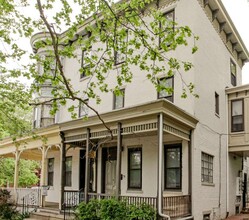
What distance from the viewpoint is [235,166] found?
58.7ft

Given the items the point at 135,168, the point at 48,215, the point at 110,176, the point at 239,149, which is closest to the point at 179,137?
the point at 135,168

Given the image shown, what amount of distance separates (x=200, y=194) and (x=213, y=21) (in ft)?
28.0

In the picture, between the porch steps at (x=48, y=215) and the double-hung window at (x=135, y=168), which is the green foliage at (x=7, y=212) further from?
the double-hung window at (x=135, y=168)

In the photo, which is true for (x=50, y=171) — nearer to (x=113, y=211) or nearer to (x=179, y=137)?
(x=113, y=211)

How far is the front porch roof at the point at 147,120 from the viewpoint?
35.6 feet

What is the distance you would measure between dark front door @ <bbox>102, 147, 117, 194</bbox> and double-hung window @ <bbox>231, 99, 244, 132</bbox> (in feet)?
20.9

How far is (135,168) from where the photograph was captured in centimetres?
1452

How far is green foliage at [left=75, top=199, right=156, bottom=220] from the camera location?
1011 cm

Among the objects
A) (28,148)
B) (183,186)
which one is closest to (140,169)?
(183,186)

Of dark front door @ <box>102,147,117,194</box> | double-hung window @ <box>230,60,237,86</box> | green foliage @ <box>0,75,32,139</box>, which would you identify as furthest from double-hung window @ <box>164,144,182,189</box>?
double-hung window @ <box>230,60,237,86</box>

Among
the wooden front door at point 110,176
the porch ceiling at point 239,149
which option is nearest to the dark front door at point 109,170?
the wooden front door at point 110,176

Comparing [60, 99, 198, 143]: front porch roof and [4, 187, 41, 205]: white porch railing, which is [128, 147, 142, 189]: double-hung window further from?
[4, 187, 41, 205]: white porch railing

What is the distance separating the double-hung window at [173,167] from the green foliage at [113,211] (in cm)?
277

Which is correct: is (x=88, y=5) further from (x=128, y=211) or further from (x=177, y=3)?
(x=177, y=3)
